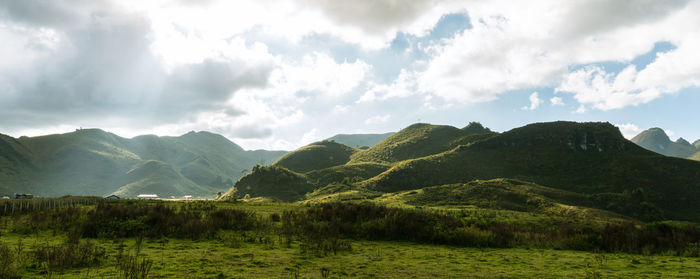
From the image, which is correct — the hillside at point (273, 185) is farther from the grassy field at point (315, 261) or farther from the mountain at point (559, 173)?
the grassy field at point (315, 261)

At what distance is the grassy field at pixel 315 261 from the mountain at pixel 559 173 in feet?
224

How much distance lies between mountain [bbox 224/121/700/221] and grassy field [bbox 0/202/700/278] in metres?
68.4

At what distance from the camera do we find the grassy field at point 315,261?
10.2m

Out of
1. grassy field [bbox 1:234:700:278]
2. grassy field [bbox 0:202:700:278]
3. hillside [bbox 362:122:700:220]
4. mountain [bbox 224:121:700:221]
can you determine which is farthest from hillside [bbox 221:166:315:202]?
grassy field [bbox 1:234:700:278]

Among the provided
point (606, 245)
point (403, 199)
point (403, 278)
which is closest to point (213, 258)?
point (403, 278)

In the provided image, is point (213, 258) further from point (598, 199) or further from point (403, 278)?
point (598, 199)

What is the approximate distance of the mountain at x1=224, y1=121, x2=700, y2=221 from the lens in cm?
8912

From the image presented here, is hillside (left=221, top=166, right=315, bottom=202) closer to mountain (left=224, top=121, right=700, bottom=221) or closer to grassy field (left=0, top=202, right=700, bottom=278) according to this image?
mountain (left=224, top=121, right=700, bottom=221)

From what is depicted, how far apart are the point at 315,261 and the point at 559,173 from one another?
136270mm

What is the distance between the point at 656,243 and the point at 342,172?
128550 millimetres

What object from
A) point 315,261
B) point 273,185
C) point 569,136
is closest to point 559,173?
point 569,136

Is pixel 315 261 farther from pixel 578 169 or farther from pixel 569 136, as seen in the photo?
pixel 569 136

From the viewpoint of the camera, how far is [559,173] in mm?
121500

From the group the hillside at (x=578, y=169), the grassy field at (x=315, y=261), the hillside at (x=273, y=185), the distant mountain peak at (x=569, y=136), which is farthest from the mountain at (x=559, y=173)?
the grassy field at (x=315, y=261)
